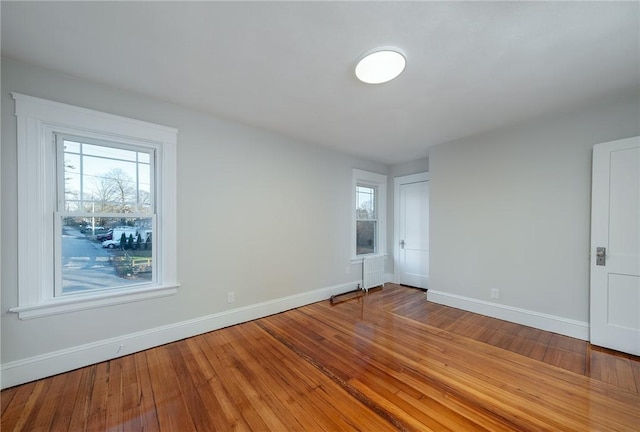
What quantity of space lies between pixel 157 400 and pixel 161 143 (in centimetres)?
237

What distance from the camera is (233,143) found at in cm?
308

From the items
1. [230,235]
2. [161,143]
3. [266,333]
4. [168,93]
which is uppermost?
[168,93]

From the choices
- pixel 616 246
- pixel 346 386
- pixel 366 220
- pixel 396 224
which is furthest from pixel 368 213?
pixel 346 386

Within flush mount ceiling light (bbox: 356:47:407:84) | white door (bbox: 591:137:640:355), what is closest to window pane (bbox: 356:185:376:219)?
flush mount ceiling light (bbox: 356:47:407:84)

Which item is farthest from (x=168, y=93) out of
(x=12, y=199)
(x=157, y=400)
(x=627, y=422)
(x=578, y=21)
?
(x=627, y=422)

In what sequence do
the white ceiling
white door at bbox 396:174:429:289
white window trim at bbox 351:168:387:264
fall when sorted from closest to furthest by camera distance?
1. the white ceiling
2. white window trim at bbox 351:168:387:264
3. white door at bbox 396:174:429:289

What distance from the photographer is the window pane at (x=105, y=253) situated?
2.21m

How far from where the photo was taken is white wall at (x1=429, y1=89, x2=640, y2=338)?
269 cm

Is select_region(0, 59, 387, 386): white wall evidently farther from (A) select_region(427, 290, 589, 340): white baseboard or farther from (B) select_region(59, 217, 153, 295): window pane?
(A) select_region(427, 290, 589, 340): white baseboard

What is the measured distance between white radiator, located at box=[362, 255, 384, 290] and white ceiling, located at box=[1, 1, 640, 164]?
9.10 feet

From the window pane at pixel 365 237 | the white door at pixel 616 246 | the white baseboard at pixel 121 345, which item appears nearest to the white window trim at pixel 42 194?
the white baseboard at pixel 121 345

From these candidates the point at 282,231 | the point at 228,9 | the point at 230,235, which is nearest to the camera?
the point at 228,9

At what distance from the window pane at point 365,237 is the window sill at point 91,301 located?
126 inches

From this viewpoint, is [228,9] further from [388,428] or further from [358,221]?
[358,221]
